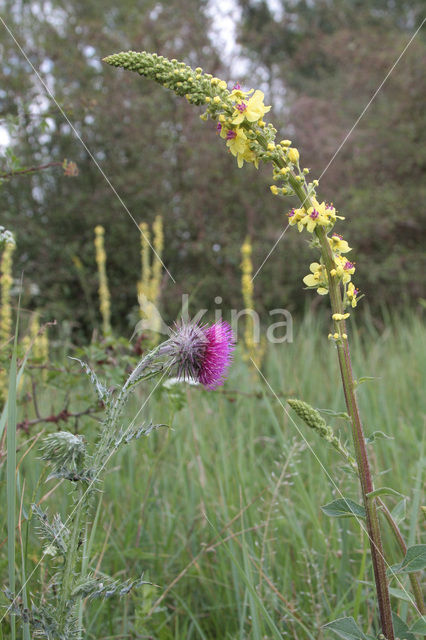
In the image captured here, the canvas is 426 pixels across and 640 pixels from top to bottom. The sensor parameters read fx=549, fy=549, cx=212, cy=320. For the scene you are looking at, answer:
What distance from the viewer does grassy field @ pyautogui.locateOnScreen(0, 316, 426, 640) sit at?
141cm

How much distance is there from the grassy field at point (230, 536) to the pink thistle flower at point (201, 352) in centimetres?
13

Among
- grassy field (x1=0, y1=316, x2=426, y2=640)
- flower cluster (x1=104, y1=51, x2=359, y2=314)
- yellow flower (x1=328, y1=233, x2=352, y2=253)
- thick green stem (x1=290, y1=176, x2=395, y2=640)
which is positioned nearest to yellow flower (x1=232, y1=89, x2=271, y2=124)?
flower cluster (x1=104, y1=51, x2=359, y2=314)

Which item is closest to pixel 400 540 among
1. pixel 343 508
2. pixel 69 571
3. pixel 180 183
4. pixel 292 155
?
pixel 343 508

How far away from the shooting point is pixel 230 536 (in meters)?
1.46

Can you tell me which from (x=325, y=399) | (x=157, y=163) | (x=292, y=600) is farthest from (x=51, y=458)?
(x=157, y=163)

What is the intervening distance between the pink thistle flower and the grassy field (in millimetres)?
130

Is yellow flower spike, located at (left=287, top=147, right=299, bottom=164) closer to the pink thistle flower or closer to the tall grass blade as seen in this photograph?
the pink thistle flower

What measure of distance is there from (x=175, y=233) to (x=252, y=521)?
6.44m

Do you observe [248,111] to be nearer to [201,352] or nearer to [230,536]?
[201,352]

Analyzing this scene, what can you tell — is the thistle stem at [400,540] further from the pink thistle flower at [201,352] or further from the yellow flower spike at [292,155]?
the yellow flower spike at [292,155]

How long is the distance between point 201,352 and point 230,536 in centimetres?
65

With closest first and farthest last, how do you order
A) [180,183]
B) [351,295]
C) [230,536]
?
[351,295]
[230,536]
[180,183]

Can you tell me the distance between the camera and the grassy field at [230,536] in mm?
1406

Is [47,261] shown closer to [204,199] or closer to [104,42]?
[204,199]
